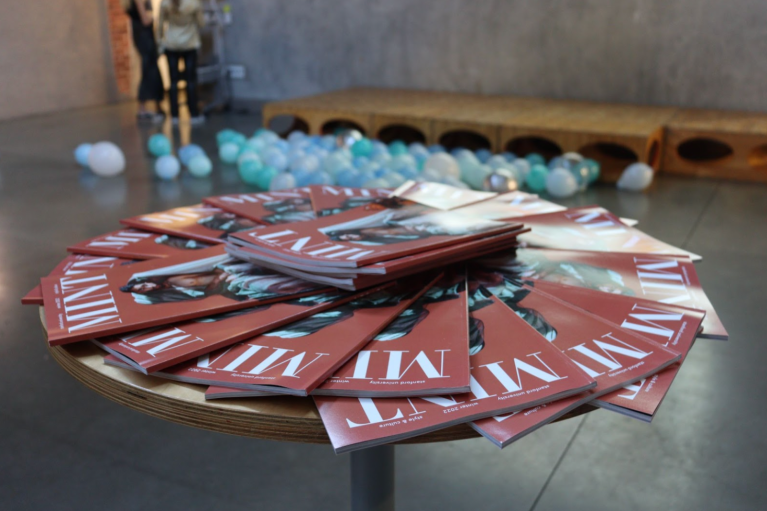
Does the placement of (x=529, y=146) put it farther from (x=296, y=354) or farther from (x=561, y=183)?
(x=296, y=354)

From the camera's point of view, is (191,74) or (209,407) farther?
(191,74)

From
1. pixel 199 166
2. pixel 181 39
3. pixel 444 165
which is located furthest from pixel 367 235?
pixel 181 39

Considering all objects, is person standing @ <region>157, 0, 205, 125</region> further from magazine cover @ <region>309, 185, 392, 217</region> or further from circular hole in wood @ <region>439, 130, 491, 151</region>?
magazine cover @ <region>309, 185, 392, 217</region>

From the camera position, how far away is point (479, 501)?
153cm

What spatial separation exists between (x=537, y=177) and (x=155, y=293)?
3.23 m

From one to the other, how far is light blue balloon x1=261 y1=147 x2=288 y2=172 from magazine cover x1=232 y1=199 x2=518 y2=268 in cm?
295

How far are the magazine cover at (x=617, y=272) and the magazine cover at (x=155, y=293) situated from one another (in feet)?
1.16

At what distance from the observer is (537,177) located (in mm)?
3883

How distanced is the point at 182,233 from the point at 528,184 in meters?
3.09

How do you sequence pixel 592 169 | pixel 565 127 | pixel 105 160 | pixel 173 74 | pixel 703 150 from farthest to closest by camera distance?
pixel 173 74 → pixel 703 150 → pixel 565 127 → pixel 105 160 → pixel 592 169

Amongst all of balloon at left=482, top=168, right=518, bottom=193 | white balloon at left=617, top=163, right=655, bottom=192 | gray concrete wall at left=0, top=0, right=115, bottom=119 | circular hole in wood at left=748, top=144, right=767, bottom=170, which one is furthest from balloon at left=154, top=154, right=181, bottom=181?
circular hole in wood at left=748, top=144, right=767, bottom=170

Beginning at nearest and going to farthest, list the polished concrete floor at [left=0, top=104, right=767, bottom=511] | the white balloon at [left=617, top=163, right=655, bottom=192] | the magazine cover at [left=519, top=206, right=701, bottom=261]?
the magazine cover at [left=519, top=206, right=701, bottom=261] → the polished concrete floor at [left=0, top=104, right=767, bottom=511] → the white balloon at [left=617, top=163, right=655, bottom=192]

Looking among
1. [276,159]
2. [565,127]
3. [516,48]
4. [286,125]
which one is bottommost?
[286,125]

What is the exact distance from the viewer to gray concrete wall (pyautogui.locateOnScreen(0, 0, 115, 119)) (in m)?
6.14
